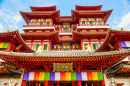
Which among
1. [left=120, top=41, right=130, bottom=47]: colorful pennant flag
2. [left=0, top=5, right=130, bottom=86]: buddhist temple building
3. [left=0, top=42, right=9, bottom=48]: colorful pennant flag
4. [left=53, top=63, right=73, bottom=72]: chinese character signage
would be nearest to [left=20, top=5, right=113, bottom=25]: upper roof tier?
[left=0, top=5, right=130, bottom=86]: buddhist temple building

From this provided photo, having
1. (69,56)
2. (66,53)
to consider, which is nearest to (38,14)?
(66,53)

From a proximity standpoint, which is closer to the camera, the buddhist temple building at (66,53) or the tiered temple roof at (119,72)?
the buddhist temple building at (66,53)

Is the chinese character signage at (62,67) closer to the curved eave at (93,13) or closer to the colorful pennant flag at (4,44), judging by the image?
the colorful pennant flag at (4,44)

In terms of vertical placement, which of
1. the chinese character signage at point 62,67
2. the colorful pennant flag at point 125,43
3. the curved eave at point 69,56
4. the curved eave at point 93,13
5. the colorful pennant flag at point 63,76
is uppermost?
the curved eave at point 93,13

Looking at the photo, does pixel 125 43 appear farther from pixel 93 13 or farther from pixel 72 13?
pixel 72 13

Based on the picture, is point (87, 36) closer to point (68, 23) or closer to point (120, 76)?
point (68, 23)

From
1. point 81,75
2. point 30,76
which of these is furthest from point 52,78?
point 81,75

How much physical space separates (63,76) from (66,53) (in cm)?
259

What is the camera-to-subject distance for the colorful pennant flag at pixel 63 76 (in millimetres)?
8992

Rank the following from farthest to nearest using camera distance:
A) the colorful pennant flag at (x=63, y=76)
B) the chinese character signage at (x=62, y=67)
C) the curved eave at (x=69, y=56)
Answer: the chinese character signage at (x=62, y=67), the colorful pennant flag at (x=63, y=76), the curved eave at (x=69, y=56)

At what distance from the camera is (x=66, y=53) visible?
10.5 metres

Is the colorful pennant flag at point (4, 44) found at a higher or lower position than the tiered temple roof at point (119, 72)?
higher

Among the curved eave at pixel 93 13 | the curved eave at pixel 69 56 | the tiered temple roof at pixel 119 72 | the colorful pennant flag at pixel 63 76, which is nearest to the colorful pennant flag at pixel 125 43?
the tiered temple roof at pixel 119 72

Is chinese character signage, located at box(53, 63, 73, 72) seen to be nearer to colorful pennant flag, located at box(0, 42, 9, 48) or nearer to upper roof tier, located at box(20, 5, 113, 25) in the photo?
colorful pennant flag, located at box(0, 42, 9, 48)
